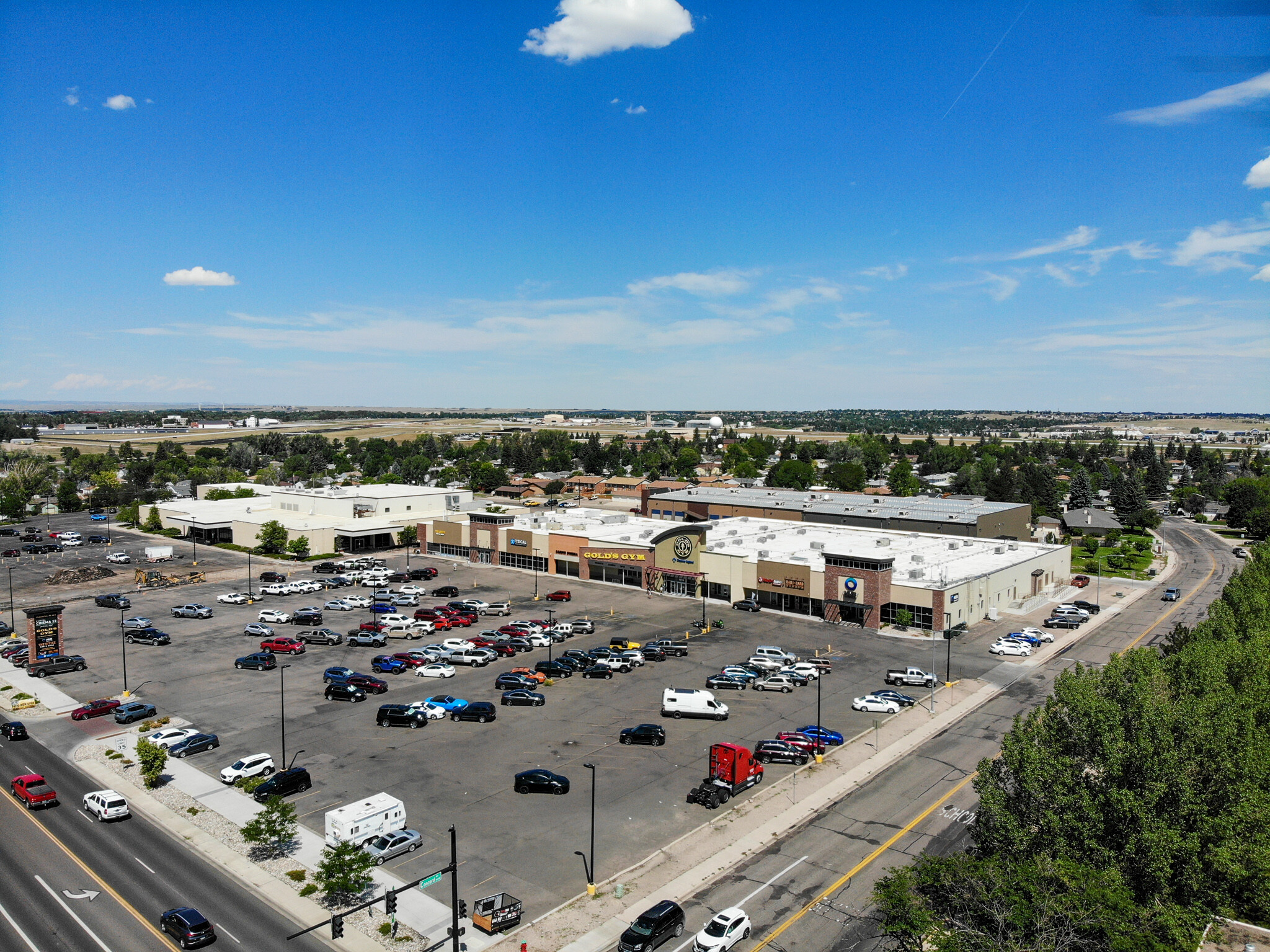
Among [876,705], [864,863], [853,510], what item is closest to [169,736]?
[864,863]

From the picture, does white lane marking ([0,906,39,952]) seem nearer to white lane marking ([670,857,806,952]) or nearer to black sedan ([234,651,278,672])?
white lane marking ([670,857,806,952])

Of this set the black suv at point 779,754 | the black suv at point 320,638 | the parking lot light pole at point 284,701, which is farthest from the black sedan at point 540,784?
the black suv at point 320,638

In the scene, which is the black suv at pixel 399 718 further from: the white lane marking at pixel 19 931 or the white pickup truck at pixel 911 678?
the white pickup truck at pixel 911 678

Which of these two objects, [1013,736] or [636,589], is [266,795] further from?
[636,589]

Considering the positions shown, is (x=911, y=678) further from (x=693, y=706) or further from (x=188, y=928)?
(x=188, y=928)

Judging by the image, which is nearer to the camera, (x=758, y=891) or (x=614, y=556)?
(x=758, y=891)

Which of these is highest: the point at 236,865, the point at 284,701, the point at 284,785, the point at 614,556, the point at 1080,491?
the point at 1080,491

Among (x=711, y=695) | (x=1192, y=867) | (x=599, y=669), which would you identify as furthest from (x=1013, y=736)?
(x=599, y=669)
